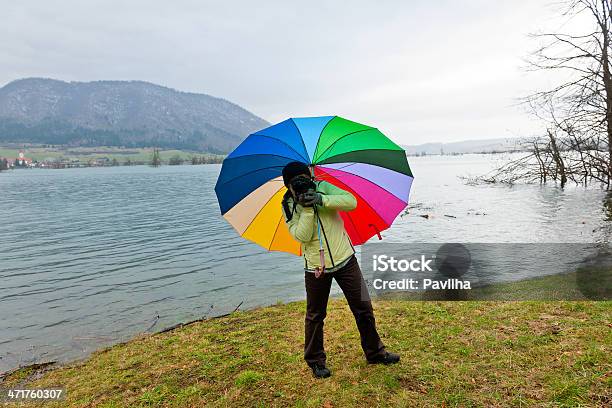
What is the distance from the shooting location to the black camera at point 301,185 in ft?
16.2

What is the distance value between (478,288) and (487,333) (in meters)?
4.93

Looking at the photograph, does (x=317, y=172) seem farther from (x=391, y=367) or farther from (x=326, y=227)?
(x=391, y=367)

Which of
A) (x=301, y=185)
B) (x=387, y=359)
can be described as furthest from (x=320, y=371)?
(x=301, y=185)

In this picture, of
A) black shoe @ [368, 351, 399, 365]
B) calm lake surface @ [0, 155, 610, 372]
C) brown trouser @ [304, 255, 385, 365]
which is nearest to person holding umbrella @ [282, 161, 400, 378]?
brown trouser @ [304, 255, 385, 365]

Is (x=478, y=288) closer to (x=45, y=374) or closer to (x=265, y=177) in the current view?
(x=265, y=177)

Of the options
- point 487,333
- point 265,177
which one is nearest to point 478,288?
point 487,333

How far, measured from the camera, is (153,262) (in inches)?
808

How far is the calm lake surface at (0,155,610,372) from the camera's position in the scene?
12.1 meters

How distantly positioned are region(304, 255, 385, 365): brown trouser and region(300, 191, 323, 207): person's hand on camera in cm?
105

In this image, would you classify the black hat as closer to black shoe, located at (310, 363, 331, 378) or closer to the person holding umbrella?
the person holding umbrella

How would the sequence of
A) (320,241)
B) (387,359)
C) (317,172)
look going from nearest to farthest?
(320,241), (317,172), (387,359)

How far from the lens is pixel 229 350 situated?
7.24m

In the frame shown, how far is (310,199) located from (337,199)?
14.7 inches

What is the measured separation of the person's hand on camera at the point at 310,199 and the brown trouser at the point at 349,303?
41.4 inches
